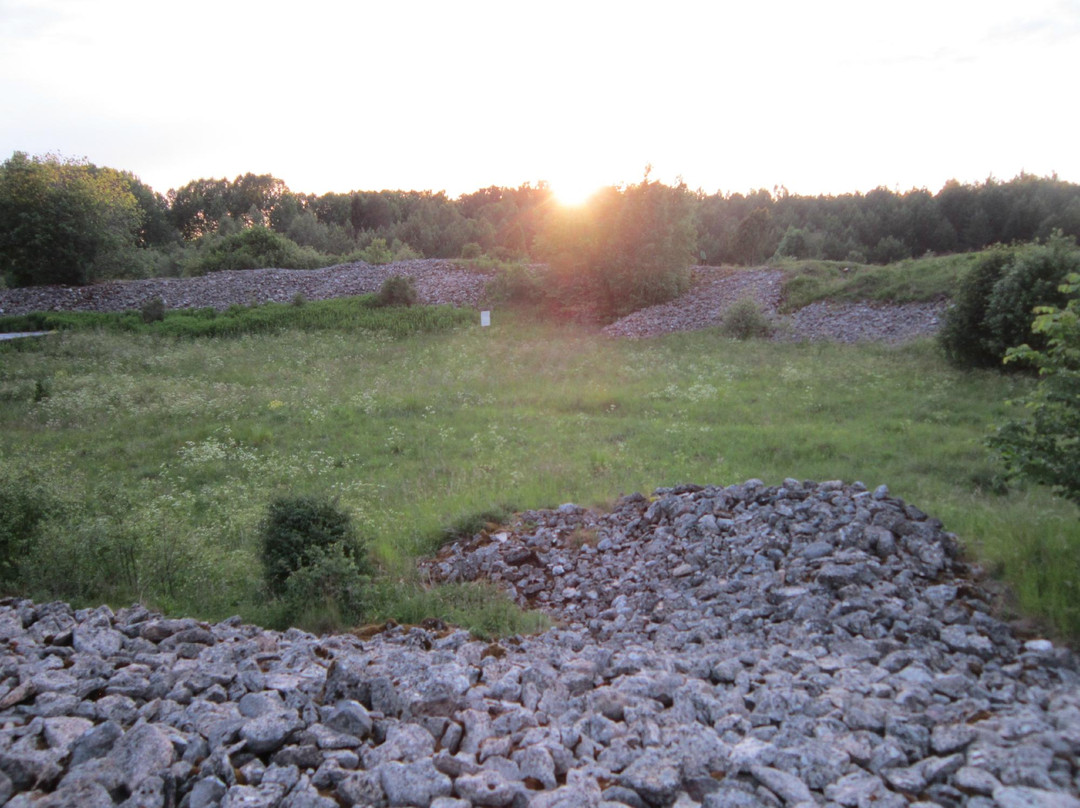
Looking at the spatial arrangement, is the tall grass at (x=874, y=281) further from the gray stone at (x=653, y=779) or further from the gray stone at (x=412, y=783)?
the gray stone at (x=412, y=783)

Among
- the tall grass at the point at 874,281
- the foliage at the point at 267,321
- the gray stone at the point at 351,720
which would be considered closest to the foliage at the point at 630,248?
the tall grass at the point at 874,281

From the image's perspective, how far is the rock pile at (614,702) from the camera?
3.37 meters

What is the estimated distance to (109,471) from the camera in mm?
11508

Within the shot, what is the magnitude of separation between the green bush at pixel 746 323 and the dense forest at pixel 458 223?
545 cm

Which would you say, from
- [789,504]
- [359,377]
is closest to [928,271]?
[359,377]

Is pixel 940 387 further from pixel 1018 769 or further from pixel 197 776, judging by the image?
pixel 197 776

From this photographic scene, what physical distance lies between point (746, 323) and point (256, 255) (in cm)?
2774

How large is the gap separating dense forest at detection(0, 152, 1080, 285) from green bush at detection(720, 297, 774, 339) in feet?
17.9

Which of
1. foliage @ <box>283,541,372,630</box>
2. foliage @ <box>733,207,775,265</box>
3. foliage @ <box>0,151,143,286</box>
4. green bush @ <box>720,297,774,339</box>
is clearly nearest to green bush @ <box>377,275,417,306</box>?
green bush @ <box>720,297,774,339</box>

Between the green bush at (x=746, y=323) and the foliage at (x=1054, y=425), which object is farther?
the green bush at (x=746, y=323)

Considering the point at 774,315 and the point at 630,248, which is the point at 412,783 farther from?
the point at 630,248

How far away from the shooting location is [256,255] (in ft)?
127

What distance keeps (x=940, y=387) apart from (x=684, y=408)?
17.0 ft

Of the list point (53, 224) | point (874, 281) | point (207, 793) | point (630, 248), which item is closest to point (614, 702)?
point (207, 793)
